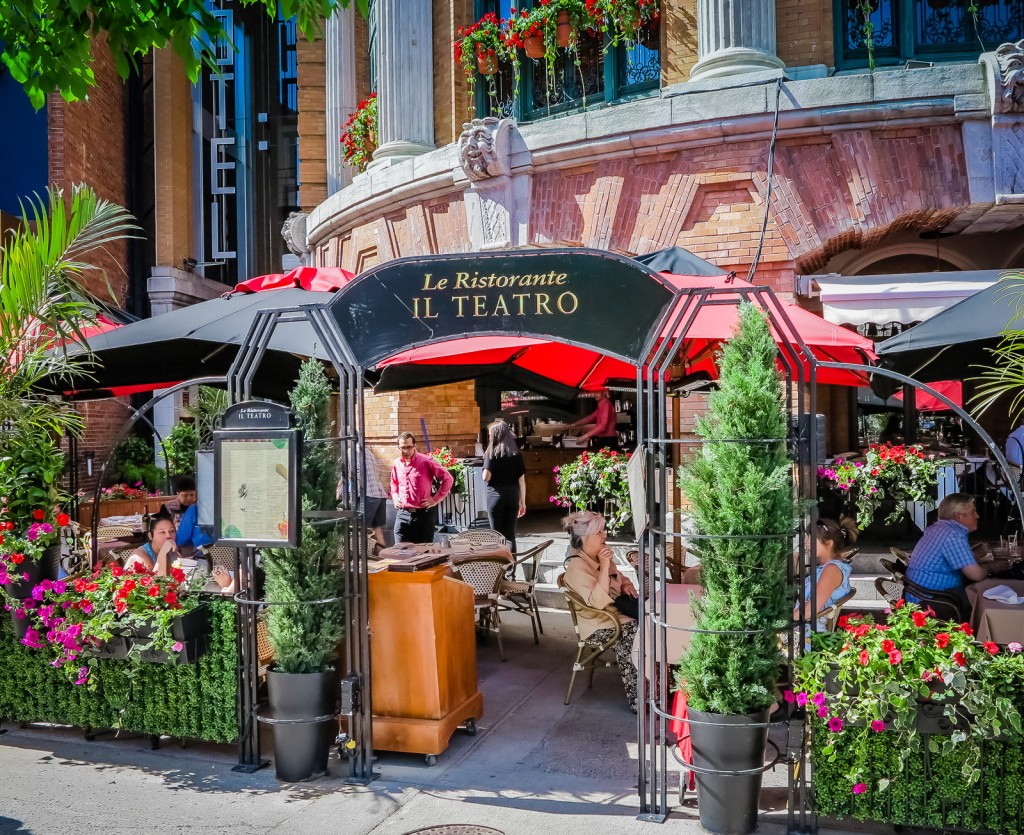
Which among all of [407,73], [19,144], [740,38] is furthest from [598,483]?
[19,144]

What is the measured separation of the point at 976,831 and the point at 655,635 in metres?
1.74

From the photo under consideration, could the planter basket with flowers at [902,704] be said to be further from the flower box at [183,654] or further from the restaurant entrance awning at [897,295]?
the restaurant entrance awning at [897,295]

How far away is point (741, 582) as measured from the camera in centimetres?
438

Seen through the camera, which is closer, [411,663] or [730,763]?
[730,763]

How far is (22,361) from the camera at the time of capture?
618 centimetres

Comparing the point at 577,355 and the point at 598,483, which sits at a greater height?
the point at 577,355

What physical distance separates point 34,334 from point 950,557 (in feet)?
21.9

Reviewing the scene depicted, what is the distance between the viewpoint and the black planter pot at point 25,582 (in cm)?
578

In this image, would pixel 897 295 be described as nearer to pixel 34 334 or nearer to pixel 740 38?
pixel 740 38

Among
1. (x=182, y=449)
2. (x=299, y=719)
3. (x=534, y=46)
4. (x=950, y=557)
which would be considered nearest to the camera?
(x=299, y=719)

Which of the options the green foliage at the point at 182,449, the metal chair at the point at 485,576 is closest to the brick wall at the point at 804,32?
the metal chair at the point at 485,576

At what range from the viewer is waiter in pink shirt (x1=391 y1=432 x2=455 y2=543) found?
9578 millimetres

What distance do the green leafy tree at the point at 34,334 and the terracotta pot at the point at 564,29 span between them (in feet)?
19.9

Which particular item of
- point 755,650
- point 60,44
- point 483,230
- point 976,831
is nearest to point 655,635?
point 755,650
